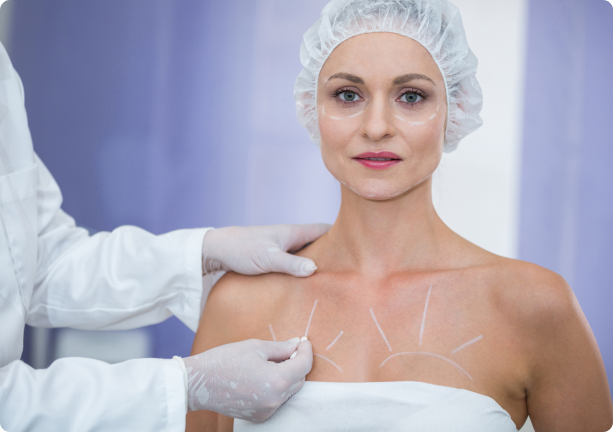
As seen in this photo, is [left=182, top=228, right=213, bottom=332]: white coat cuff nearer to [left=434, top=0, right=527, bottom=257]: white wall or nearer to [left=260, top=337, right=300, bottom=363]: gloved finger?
[left=260, top=337, right=300, bottom=363]: gloved finger

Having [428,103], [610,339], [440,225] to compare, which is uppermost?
[428,103]

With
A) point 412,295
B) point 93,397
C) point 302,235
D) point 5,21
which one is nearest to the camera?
point 93,397

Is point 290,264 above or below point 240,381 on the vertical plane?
above

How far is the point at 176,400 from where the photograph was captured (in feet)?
3.63

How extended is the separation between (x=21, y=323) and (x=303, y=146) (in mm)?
1262

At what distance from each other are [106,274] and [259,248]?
463mm

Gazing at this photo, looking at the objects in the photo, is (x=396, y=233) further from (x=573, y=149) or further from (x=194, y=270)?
(x=573, y=149)

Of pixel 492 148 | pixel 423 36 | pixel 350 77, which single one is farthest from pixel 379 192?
pixel 492 148

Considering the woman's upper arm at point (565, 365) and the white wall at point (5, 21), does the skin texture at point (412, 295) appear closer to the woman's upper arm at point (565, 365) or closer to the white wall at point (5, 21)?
the woman's upper arm at point (565, 365)

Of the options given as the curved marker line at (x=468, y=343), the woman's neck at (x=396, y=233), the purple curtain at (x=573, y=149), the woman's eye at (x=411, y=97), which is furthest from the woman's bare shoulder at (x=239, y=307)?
the purple curtain at (x=573, y=149)

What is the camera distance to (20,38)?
207cm

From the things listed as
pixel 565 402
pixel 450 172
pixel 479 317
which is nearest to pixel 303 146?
pixel 450 172

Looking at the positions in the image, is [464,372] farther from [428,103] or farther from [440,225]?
[428,103]

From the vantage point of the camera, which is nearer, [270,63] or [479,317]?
[479,317]
